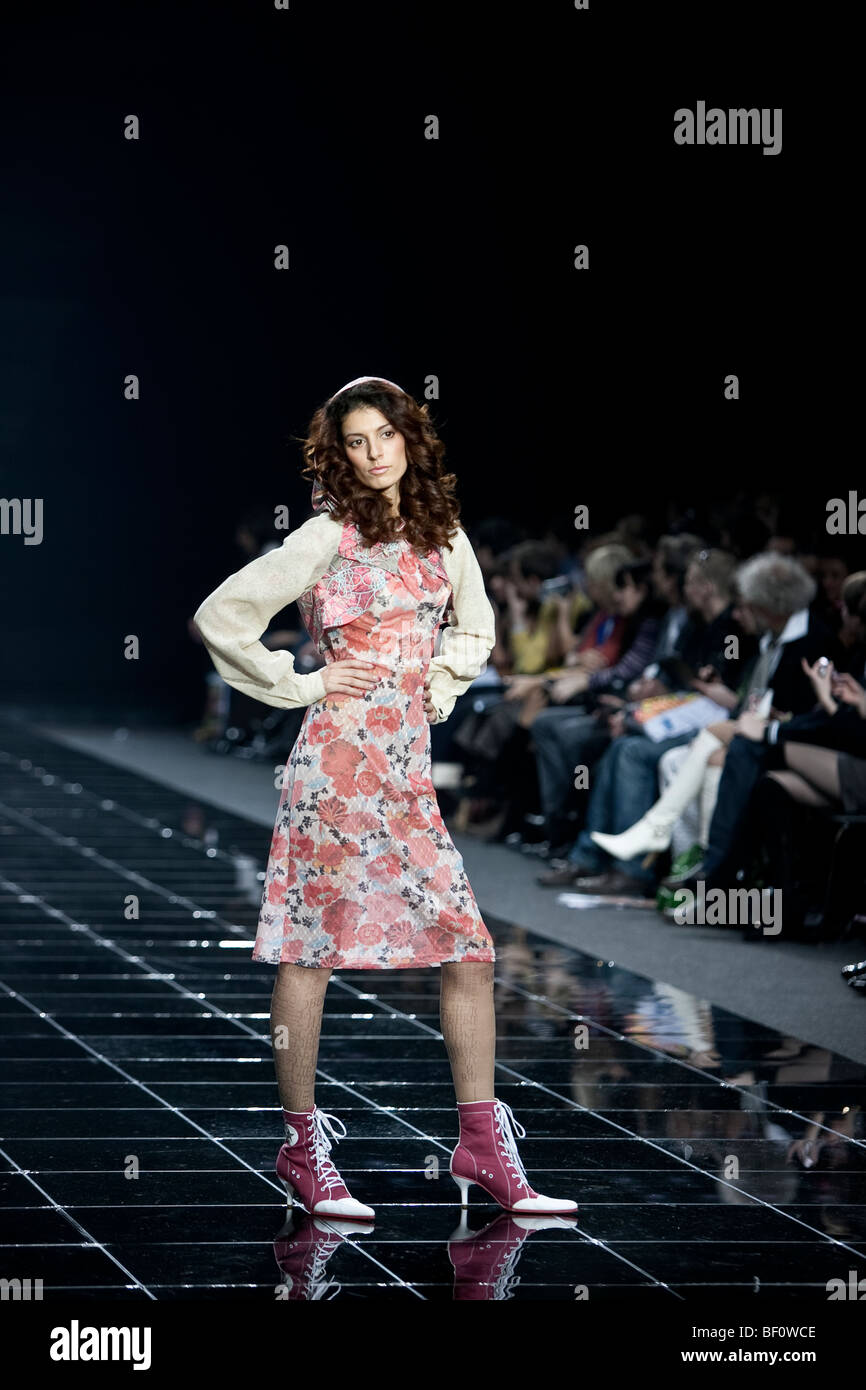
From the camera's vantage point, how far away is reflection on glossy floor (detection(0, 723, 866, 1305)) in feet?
8.74

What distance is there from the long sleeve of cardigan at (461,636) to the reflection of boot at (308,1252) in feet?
2.41

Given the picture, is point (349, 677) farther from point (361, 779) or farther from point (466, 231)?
point (466, 231)

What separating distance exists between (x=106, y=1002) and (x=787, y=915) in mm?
1886

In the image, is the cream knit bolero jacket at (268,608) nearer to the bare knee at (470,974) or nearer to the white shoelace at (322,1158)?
the bare knee at (470,974)

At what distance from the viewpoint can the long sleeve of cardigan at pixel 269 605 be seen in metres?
2.84

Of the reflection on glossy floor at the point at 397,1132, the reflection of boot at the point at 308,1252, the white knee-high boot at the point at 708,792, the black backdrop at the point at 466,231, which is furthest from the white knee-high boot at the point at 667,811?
the reflection of boot at the point at 308,1252

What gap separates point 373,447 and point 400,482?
79mm

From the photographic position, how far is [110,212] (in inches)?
428

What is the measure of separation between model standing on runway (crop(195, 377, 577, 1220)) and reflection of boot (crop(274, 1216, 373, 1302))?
0.09 feet

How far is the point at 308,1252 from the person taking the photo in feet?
8.89

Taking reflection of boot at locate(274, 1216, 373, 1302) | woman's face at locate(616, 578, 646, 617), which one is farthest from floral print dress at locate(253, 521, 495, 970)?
woman's face at locate(616, 578, 646, 617)

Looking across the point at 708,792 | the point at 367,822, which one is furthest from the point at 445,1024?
the point at 708,792

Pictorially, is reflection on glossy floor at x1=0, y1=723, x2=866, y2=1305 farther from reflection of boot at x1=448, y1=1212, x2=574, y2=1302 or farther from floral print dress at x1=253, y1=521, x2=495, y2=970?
floral print dress at x1=253, y1=521, x2=495, y2=970

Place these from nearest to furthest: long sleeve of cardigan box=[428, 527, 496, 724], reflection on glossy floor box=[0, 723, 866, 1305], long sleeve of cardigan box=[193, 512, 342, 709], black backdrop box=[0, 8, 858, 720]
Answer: reflection on glossy floor box=[0, 723, 866, 1305] < long sleeve of cardigan box=[193, 512, 342, 709] < long sleeve of cardigan box=[428, 527, 496, 724] < black backdrop box=[0, 8, 858, 720]
